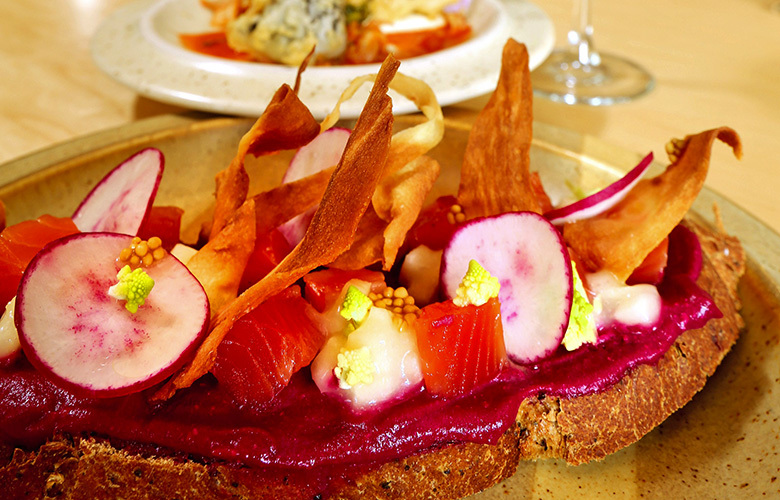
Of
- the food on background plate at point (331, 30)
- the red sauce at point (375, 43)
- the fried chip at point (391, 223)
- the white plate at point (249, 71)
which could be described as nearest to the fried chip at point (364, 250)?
the fried chip at point (391, 223)

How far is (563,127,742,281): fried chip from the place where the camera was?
46.8 inches

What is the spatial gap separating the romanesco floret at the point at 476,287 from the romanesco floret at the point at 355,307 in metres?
0.15

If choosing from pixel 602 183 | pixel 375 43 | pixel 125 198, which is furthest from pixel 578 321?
pixel 375 43

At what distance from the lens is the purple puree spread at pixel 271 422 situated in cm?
97

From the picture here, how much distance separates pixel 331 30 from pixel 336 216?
5.52ft

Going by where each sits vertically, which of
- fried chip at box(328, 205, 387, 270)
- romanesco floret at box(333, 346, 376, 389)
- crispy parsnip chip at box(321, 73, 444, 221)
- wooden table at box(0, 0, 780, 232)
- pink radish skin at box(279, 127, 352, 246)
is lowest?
wooden table at box(0, 0, 780, 232)

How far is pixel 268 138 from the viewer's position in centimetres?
118

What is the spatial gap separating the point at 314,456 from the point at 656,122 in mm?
1873

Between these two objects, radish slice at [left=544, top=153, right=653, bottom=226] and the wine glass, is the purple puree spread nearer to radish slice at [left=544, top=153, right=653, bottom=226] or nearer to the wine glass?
radish slice at [left=544, top=153, right=653, bottom=226]

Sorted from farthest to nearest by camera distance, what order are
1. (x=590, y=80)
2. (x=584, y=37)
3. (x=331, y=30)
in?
(x=584, y=37)
(x=590, y=80)
(x=331, y=30)

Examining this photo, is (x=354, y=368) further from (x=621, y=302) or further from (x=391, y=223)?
(x=621, y=302)

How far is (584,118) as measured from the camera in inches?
92.0

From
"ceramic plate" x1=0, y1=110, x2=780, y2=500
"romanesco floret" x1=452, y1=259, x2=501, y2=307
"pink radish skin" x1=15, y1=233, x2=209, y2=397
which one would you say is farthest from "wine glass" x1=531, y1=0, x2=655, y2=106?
"pink radish skin" x1=15, y1=233, x2=209, y2=397

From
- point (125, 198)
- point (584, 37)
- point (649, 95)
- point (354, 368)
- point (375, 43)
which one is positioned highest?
point (125, 198)
